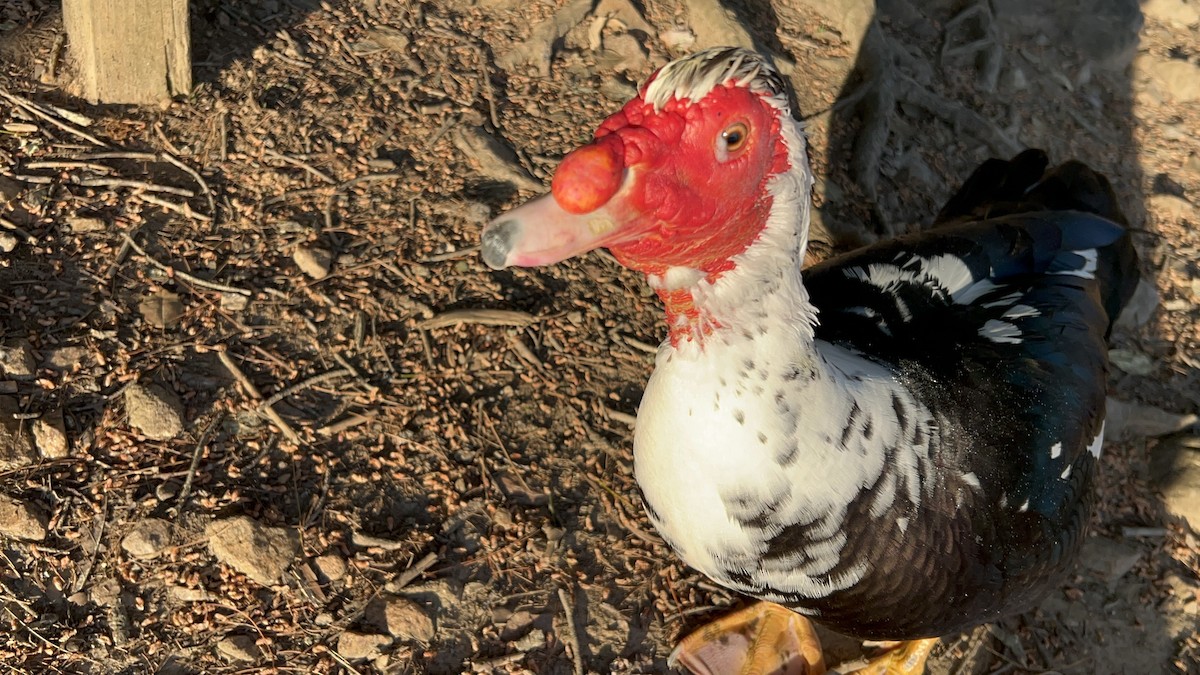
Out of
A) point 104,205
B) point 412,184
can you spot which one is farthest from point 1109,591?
point 104,205

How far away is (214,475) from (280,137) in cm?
128

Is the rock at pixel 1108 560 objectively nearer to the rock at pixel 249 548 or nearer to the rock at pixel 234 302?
the rock at pixel 249 548

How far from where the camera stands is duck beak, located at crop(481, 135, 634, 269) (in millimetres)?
1349

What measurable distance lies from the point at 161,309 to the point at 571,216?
1.68 meters

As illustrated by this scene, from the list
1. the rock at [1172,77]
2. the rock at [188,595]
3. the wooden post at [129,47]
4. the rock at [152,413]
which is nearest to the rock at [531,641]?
the rock at [188,595]

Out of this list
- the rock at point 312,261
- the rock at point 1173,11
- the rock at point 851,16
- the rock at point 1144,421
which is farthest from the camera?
the rock at point 1173,11

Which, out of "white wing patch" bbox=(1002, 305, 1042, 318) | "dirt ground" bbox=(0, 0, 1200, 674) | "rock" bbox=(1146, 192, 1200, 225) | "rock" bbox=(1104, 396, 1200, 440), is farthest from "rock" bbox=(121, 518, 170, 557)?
"rock" bbox=(1146, 192, 1200, 225)

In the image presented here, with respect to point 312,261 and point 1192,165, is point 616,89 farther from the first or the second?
point 1192,165

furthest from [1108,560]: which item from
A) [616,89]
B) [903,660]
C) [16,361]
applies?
[16,361]

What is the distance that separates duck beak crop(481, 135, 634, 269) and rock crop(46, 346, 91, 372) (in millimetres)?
1572

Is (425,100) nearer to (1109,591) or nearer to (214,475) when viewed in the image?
(214,475)

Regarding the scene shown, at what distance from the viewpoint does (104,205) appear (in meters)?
2.66

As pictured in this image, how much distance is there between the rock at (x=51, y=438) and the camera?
2193 mm

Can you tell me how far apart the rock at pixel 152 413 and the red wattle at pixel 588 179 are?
1518 mm
